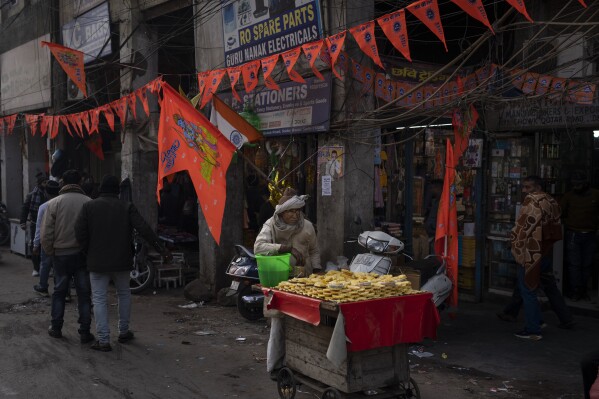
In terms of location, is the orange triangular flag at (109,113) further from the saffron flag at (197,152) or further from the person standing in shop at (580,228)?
the person standing in shop at (580,228)

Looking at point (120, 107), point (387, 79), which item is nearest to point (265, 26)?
point (387, 79)

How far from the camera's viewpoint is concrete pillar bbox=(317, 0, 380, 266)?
28.5 ft

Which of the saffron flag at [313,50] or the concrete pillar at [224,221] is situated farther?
the concrete pillar at [224,221]

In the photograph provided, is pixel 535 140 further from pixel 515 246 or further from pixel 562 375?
pixel 562 375

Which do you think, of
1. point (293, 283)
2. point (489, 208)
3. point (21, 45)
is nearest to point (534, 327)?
point (489, 208)

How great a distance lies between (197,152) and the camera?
296 inches

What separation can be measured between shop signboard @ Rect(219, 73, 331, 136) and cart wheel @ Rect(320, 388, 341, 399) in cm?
449

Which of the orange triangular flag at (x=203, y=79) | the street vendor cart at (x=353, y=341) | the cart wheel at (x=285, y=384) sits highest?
the orange triangular flag at (x=203, y=79)

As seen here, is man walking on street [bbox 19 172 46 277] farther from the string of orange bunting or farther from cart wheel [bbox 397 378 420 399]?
cart wheel [bbox 397 378 420 399]

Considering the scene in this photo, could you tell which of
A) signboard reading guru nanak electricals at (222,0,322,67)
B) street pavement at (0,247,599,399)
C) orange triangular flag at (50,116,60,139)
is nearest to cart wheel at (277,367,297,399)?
street pavement at (0,247,599,399)

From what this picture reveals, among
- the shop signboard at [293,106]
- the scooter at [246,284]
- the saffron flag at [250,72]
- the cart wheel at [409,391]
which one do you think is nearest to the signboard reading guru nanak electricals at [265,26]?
the shop signboard at [293,106]

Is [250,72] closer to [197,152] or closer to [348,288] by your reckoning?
[197,152]

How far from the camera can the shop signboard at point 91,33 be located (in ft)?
45.3

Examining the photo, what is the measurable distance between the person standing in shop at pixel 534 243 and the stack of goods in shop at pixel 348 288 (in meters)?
2.78
